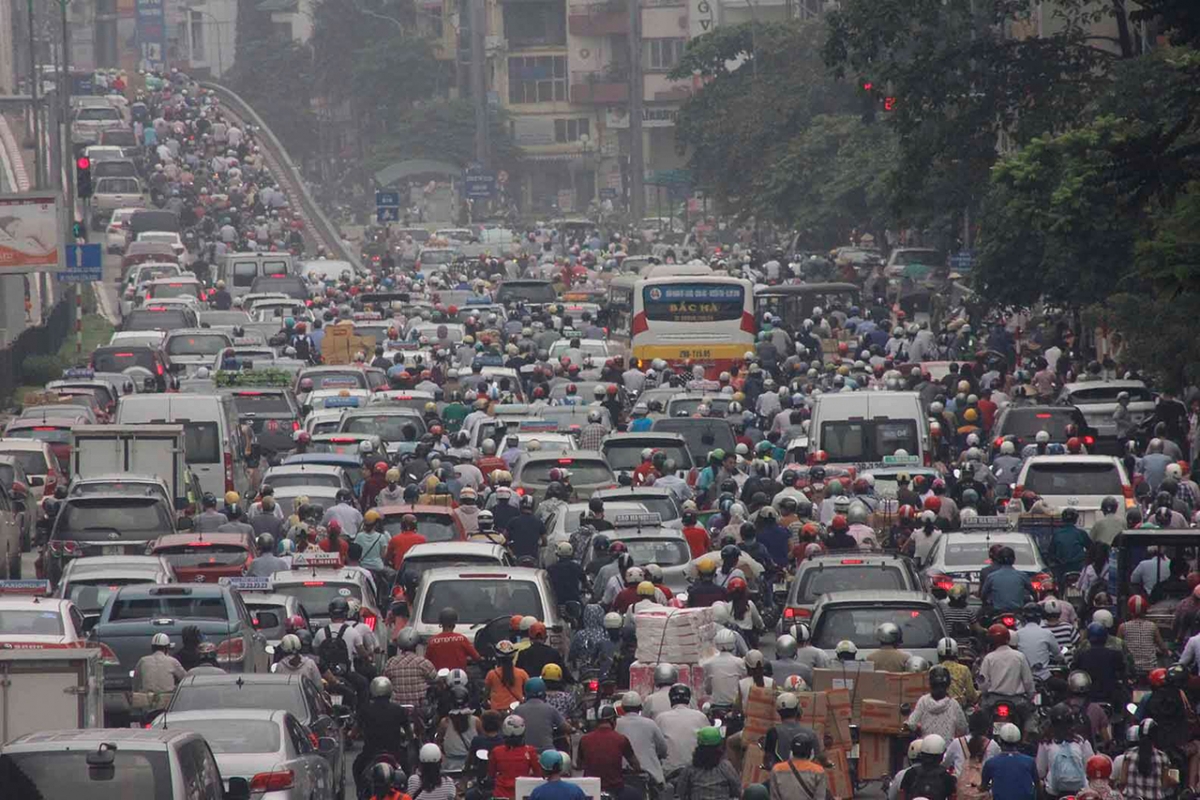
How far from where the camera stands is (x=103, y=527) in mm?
28234

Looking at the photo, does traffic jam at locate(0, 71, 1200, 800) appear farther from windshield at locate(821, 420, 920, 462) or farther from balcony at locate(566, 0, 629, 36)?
balcony at locate(566, 0, 629, 36)

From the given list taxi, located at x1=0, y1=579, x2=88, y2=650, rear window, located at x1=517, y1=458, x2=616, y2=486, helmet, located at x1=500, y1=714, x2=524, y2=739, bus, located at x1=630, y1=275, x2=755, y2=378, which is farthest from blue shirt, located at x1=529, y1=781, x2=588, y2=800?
bus, located at x1=630, y1=275, x2=755, y2=378

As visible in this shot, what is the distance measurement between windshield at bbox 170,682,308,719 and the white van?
596 inches

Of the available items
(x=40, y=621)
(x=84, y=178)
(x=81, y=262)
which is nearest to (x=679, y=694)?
(x=40, y=621)

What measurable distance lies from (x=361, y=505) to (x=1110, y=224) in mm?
11901

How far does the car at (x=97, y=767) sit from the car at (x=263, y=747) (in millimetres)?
2371

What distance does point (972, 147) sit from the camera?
145ft

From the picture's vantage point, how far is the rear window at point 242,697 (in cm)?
1738

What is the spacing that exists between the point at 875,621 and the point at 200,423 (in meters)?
15.1

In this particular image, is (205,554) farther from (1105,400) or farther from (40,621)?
(1105,400)

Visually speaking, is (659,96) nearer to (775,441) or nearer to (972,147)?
(972,147)

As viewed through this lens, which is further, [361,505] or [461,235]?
[461,235]

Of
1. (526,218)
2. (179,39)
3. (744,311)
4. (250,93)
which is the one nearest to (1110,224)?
(744,311)

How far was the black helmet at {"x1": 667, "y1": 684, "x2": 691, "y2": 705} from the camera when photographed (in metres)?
18.1
